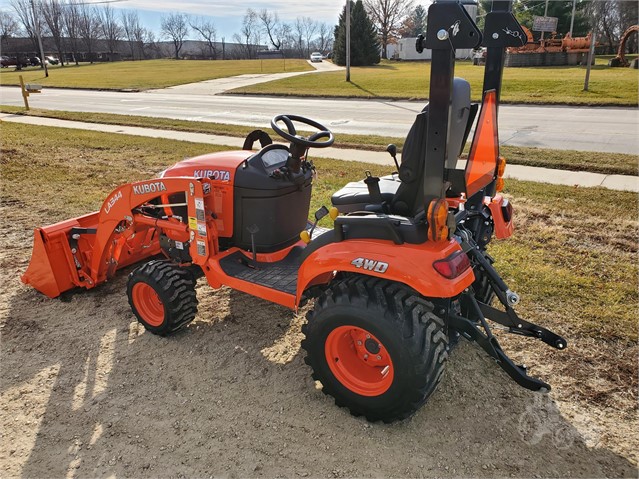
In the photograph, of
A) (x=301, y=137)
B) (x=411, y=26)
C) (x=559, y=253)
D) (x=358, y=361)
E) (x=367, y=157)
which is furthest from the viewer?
(x=411, y=26)

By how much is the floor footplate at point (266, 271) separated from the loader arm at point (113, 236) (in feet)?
0.69

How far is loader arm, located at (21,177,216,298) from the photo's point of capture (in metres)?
3.54

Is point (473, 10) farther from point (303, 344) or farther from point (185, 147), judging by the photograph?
point (185, 147)

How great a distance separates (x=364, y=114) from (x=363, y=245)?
13662mm

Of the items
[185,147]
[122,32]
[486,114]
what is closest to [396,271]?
[486,114]

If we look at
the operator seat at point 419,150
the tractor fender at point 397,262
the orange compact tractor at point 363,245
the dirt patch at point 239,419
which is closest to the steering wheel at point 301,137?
the orange compact tractor at point 363,245

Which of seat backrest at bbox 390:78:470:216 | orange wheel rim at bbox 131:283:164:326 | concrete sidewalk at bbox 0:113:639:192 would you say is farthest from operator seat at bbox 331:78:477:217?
concrete sidewalk at bbox 0:113:639:192

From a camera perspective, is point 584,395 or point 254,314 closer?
point 584,395

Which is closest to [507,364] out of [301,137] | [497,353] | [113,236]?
[497,353]

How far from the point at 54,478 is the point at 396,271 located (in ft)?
6.57

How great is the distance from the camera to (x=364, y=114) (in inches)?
619

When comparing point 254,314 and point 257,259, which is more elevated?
point 257,259

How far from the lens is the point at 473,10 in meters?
2.28

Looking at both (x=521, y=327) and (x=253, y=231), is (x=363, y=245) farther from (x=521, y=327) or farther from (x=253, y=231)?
(x=253, y=231)
